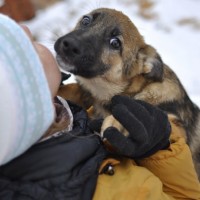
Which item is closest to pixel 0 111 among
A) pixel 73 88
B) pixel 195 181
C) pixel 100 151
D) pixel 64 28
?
pixel 100 151

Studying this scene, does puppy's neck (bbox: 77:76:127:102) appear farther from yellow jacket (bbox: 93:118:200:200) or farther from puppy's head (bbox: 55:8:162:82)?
yellow jacket (bbox: 93:118:200:200)

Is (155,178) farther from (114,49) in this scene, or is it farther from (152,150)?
(114,49)

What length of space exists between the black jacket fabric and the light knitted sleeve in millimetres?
78

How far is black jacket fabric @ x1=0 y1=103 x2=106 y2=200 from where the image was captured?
123 cm

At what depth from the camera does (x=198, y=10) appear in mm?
4910

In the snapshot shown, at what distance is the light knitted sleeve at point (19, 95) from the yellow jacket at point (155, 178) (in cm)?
29

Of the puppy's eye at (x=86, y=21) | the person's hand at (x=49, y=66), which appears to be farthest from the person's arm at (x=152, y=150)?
the puppy's eye at (x=86, y=21)

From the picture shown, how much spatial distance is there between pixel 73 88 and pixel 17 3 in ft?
8.44

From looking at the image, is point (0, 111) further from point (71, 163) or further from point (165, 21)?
point (165, 21)

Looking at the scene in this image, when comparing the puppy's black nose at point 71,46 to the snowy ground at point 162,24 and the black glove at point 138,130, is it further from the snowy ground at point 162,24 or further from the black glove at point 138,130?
the snowy ground at point 162,24

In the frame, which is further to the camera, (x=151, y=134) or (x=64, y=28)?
(x=64, y=28)

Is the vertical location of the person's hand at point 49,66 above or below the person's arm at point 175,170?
above

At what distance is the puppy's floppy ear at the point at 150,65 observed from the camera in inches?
87.5

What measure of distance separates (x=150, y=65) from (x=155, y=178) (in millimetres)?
942
